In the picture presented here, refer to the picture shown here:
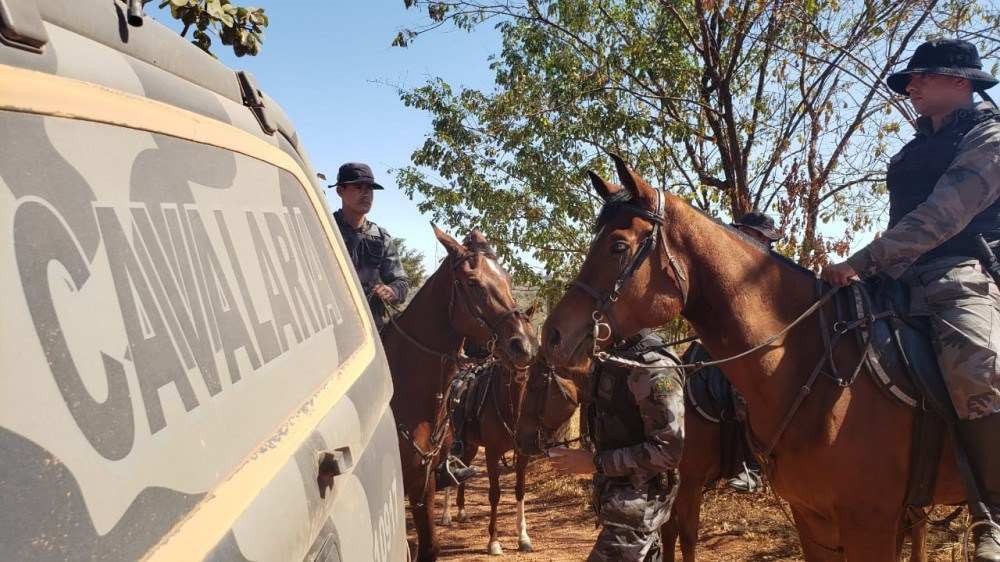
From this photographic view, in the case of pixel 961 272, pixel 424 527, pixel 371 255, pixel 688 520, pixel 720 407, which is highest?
pixel 371 255

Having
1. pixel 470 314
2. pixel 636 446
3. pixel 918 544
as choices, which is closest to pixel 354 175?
pixel 470 314

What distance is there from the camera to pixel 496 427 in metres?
7.45

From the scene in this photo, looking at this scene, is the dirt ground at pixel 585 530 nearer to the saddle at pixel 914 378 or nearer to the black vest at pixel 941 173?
Answer: the saddle at pixel 914 378

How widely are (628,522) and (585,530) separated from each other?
16.1ft

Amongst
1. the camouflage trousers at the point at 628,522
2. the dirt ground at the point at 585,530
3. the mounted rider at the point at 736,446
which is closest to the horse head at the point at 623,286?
the camouflage trousers at the point at 628,522

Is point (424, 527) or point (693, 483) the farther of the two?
point (693, 483)

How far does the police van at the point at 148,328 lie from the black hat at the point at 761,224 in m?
4.70

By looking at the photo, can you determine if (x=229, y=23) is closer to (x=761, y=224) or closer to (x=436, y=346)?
(x=436, y=346)

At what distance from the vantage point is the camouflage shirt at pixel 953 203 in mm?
3141

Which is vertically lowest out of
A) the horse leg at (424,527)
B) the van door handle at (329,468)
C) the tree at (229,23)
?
the horse leg at (424,527)

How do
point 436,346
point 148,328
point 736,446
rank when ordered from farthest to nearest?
1. point 736,446
2. point 436,346
3. point 148,328

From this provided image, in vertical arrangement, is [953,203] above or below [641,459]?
above

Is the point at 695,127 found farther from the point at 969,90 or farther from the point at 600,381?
the point at 600,381

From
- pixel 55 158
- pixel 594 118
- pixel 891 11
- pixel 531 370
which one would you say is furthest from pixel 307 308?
pixel 891 11
